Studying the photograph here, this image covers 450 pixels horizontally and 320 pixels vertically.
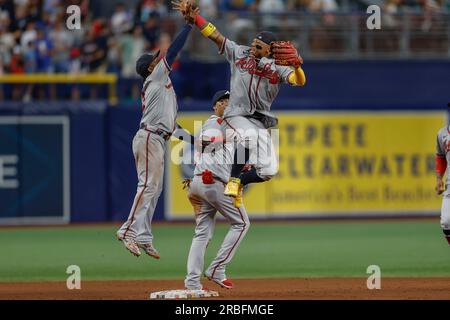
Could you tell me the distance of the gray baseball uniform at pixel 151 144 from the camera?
12336 mm

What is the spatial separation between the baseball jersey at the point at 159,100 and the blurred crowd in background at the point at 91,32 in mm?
8722

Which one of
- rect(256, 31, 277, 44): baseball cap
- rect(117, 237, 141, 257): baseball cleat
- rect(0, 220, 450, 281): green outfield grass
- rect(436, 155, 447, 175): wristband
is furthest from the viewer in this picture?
rect(0, 220, 450, 281): green outfield grass

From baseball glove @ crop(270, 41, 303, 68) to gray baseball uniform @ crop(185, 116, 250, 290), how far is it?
0.90 m

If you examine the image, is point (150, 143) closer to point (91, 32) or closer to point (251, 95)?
point (251, 95)

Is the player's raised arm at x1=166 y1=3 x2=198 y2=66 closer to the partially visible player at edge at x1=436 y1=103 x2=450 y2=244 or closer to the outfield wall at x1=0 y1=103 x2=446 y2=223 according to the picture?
the partially visible player at edge at x1=436 y1=103 x2=450 y2=244

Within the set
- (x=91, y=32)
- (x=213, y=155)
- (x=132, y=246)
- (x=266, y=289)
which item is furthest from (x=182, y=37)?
(x=91, y=32)

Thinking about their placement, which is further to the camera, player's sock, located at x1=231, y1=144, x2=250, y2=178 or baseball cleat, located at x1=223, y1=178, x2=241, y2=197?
player's sock, located at x1=231, y1=144, x2=250, y2=178

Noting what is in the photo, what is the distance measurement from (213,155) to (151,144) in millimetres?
1787

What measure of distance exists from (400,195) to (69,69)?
290 inches

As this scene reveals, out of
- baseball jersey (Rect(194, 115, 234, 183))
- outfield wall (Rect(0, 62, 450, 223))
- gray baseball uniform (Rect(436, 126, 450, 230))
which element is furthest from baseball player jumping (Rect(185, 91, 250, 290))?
outfield wall (Rect(0, 62, 450, 223))

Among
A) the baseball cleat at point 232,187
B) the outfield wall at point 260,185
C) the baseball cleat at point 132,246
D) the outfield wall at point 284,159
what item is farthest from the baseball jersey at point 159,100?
the outfield wall at point 284,159

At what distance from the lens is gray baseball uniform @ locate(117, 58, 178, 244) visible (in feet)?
40.5

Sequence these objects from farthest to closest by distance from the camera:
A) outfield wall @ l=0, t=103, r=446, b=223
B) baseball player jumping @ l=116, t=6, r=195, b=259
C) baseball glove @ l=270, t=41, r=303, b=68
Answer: outfield wall @ l=0, t=103, r=446, b=223, baseball player jumping @ l=116, t=6, r=195, b=259, baseball glove @ l=270, t=41, r=303, b=68

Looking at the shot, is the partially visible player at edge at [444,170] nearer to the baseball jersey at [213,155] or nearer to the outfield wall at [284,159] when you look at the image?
the baseball jersey at [213,155]
